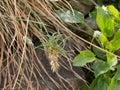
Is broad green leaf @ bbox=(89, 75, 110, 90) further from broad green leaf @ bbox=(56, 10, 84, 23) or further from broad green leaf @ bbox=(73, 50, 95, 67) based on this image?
broad green leaf @ bbox=(56, 10, 84, 23)

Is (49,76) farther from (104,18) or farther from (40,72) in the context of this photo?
(104,18)

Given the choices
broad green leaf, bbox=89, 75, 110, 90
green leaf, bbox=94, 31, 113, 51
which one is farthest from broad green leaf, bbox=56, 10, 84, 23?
broad green leaf, bbox=89, 75, 110, 90

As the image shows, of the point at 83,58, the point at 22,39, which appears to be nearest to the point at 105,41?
the point at 83,58

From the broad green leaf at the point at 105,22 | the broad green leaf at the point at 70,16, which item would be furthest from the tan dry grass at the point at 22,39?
the broad green leaf at the point at 105,22

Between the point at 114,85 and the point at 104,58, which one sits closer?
the point at 114,85

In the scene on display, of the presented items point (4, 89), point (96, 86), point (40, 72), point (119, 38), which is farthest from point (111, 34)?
point (4, 89)

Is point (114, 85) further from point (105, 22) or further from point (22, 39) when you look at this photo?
point (22, 39)
